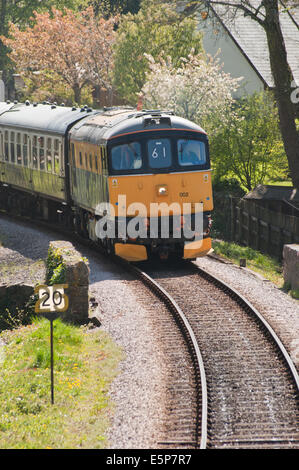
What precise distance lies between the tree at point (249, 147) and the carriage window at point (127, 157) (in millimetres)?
12302

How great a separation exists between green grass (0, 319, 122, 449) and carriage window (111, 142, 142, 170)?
4.95 metres

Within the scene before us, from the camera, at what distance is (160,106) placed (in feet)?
116

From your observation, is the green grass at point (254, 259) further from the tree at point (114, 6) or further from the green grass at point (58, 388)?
the tree at point (114, 6)

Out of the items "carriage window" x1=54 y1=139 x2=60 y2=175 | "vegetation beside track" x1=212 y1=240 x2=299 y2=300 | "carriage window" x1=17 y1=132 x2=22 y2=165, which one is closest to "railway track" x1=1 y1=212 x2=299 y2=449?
"vegetation beside track" x1=212 y1=240 x2=299 y2=300

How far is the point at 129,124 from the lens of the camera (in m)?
18.3

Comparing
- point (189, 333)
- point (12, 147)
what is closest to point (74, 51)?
point (12, 147)

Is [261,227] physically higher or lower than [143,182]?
lower

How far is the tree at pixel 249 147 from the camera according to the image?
30.1 metres

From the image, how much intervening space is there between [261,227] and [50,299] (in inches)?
601

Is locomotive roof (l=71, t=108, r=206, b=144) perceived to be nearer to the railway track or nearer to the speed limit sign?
the railway track

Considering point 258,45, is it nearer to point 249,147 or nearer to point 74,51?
point 74,51

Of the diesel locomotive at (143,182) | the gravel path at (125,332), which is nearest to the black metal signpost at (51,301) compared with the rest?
the gravel path at (125,332)

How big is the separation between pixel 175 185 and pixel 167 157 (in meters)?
0.73

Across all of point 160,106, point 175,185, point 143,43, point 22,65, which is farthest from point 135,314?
point 22,65
